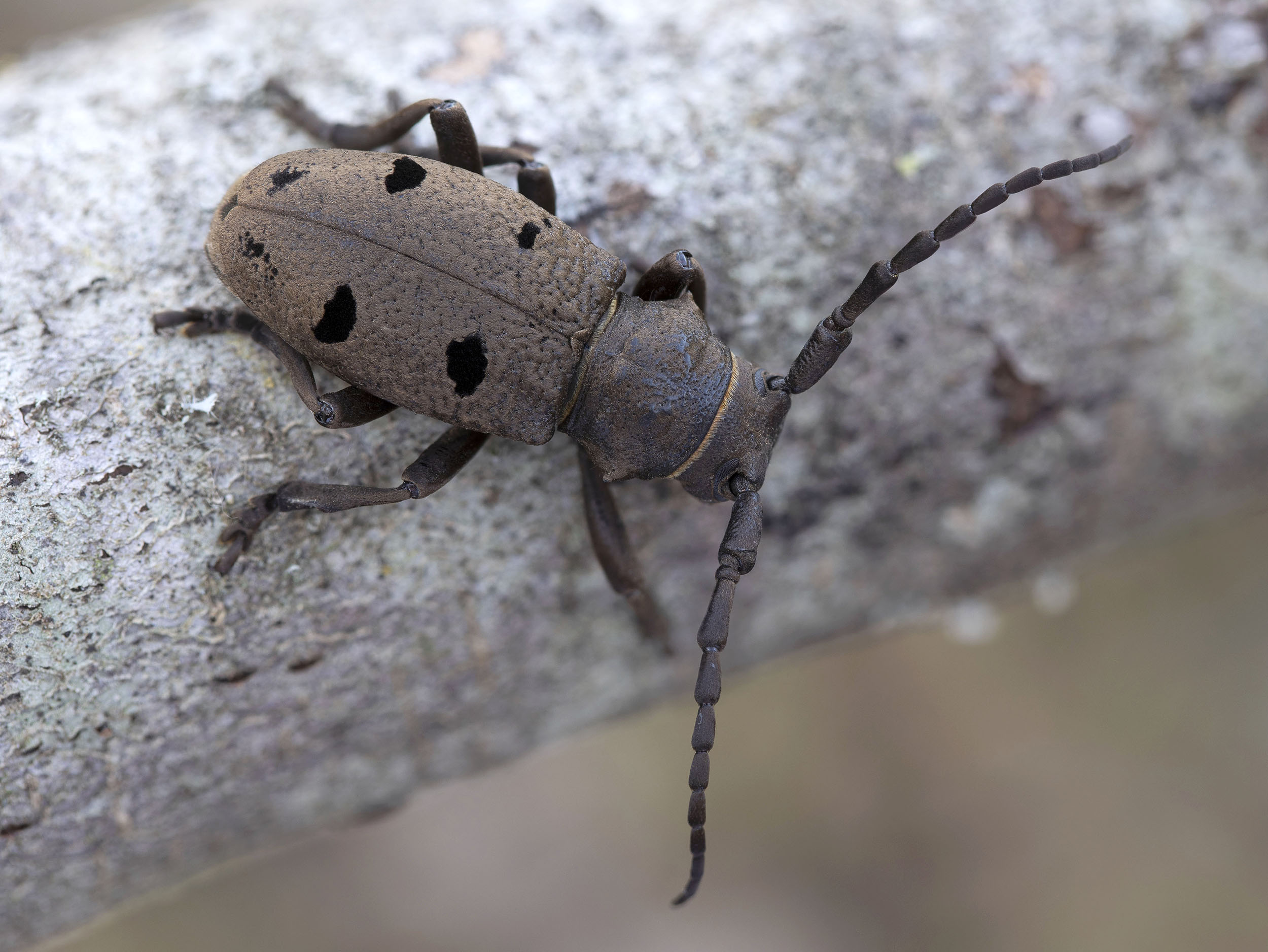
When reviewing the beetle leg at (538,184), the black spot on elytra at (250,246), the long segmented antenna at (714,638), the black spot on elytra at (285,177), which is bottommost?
the long segmented antenna at (714,638)

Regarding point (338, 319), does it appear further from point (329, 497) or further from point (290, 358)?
point (329, 497)

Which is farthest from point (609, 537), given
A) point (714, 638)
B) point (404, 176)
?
point (404, 176)

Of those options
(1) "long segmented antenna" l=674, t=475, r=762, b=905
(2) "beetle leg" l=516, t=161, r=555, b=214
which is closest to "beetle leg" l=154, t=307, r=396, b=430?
(2) "beetle leg" l=516, t=161, r=555, b=214

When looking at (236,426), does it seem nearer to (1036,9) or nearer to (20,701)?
(20,701)

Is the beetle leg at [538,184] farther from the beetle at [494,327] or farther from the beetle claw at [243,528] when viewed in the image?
the beetle claw at [243,528]

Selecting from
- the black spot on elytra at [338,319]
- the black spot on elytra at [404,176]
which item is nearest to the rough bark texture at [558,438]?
the black spot on elytra at [338,319]

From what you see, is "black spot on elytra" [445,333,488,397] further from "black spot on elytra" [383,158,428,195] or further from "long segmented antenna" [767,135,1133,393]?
"long segmented antenna" [767,135,1133,393]

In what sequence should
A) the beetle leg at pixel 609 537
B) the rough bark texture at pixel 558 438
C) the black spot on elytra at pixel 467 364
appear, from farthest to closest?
the beetle leg at pixel 609 537, the black spot on elytra at pixel 467 364, the rough bark texture at pixel 558 438
